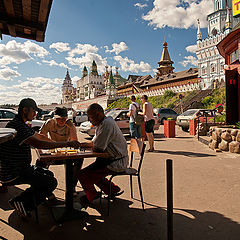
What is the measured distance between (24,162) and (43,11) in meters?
2.87

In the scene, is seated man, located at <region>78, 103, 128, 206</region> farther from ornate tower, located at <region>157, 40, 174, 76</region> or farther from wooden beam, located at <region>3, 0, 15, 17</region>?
ornate tower, located at <region>157, 40, 174, 76</region>

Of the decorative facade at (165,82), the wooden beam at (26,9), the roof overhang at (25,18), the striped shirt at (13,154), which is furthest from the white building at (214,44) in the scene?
the striped shirt at (13,154)

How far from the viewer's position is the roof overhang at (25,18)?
3834 millimetres

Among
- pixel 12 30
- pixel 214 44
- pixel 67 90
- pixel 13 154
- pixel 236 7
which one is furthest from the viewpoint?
pixel 67 90

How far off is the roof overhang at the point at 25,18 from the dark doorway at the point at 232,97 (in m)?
7.67

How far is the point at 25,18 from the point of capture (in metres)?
4.43

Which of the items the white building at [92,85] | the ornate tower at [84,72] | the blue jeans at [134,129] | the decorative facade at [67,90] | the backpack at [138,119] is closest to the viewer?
the backpack at [138,119]

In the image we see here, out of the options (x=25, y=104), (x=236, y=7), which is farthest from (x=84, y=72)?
(x=25, y=104)

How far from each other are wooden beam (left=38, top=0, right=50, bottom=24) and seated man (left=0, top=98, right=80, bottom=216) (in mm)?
1904

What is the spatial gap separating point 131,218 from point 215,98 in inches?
1340

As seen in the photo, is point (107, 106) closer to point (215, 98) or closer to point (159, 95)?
point (159, 95)

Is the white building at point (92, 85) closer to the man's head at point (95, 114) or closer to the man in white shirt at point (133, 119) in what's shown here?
the man in white shirt at point (133, 119)

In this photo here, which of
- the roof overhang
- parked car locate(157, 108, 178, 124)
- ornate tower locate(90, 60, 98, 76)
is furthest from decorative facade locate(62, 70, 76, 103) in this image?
the roof overhang

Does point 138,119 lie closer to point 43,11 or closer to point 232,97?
point 232,97
